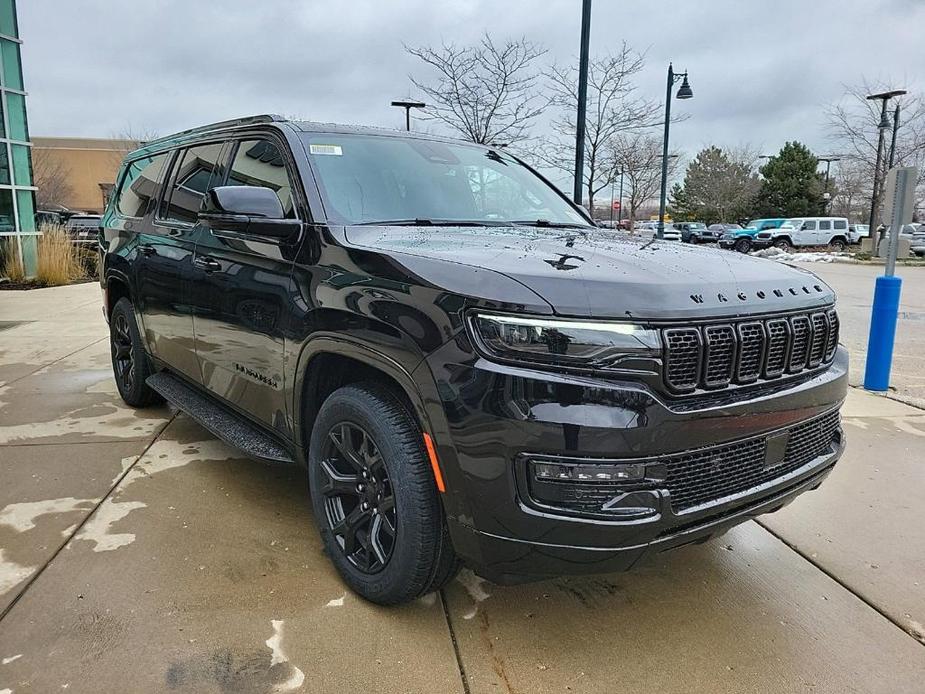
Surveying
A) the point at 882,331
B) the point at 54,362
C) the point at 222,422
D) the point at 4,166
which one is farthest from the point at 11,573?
the point at 4,166

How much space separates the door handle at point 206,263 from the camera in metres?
3.50

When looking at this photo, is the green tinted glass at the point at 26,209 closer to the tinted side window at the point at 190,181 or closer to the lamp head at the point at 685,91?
the tinted side window at the point at 190,181

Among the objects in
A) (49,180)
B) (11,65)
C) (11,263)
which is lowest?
(11,263)

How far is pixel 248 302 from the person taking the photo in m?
3.19

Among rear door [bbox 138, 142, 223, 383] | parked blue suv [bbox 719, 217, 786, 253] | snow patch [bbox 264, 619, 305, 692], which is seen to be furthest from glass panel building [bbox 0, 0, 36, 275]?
parked blue suv [bbox 719, 217, 786, 253]

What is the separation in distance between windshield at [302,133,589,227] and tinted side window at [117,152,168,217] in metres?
1.91

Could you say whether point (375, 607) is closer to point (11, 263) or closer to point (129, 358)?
point (129, 358)

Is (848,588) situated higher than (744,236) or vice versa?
(744,236)

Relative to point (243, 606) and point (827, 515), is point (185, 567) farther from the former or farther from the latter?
point (827, 515)

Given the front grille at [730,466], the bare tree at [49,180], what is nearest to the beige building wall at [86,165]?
the bare tree at [49,180]

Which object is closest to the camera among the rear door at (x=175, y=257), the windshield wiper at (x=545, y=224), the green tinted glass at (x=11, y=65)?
the windshield wiper at (x=545, y=224)

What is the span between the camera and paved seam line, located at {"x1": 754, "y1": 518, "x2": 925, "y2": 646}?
261 centimetres

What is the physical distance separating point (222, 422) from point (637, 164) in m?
18.6

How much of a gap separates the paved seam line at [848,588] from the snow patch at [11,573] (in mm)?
3335
